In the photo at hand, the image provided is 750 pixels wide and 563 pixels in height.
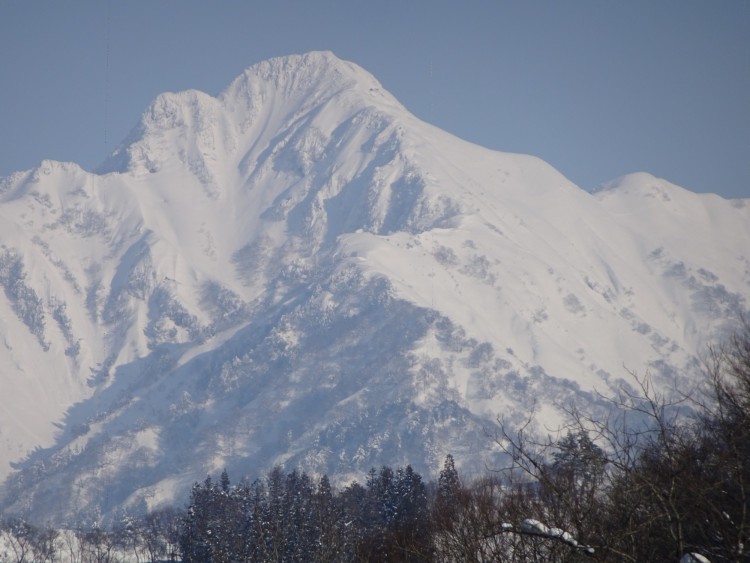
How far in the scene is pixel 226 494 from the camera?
77.5m

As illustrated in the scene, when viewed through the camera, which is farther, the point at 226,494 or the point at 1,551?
the point at 1,551

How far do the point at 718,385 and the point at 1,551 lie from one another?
9158 cm

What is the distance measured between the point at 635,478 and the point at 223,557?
44048 millimetres

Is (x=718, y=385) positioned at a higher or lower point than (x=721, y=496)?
higher

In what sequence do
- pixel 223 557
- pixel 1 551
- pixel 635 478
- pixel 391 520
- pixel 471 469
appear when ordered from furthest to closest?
pixel 471 469, pixel 1 551, pixel 391 520, pixel 223 557, pixel 635 478

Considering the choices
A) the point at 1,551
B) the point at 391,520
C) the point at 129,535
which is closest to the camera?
the point at 391,520

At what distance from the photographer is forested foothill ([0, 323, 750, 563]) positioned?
9797 mm

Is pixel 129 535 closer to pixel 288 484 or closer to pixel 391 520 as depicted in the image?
pixel 288 484

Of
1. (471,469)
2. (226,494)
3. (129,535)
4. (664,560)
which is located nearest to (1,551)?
(129,535)

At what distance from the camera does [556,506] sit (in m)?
12.8

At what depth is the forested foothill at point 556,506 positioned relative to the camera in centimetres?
980

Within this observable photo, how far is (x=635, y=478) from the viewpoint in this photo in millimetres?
10586

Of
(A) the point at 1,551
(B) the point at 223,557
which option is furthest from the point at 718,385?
(A) the point at 1,551

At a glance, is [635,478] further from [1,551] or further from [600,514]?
[1,551]
